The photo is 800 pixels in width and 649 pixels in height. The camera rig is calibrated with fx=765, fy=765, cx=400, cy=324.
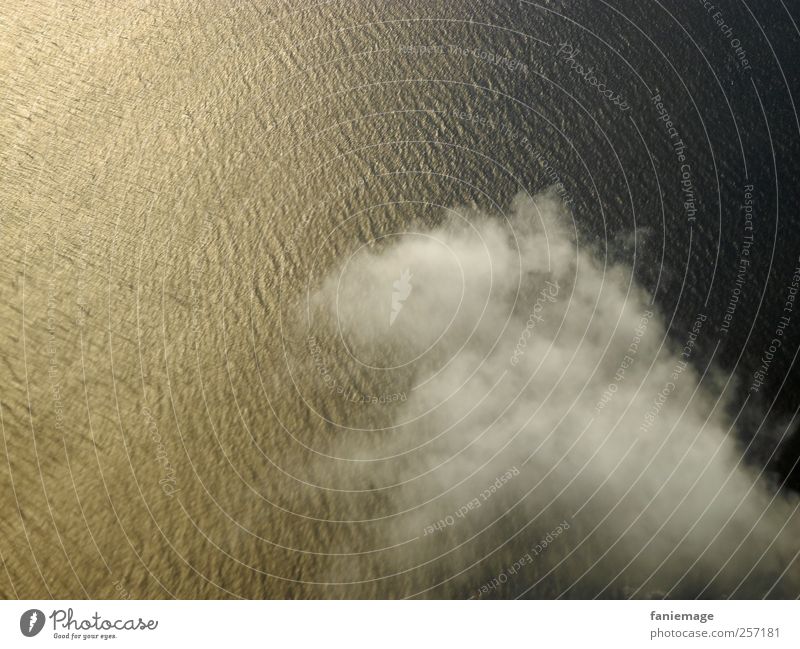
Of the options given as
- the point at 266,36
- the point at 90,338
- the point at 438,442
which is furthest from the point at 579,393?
the point at 266,36

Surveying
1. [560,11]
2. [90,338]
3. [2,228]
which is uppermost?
[560,11]

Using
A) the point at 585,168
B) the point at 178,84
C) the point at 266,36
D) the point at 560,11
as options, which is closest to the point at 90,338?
→ the point at 178,84

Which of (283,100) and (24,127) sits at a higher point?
(283,100)

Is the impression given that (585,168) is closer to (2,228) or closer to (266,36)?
(266,36)

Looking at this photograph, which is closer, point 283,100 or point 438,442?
point 438,442

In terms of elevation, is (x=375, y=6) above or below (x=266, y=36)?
above
